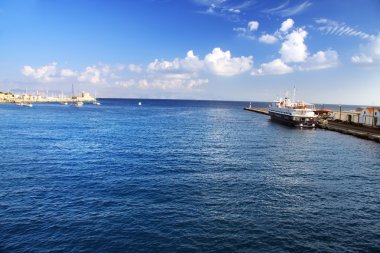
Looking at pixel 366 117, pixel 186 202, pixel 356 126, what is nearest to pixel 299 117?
pixel 356 126

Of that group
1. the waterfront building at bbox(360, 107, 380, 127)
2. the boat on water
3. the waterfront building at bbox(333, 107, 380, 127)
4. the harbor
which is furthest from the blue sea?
the boat on water

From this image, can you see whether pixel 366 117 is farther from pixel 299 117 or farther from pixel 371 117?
pixel 299 117

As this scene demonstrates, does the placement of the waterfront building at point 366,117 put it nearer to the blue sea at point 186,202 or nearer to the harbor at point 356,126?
the harbor at point 356,126

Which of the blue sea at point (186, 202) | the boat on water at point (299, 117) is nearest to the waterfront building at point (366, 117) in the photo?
the boat on water at point (299, 117)

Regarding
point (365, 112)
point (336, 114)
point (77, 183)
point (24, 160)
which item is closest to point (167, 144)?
point (24, 160)

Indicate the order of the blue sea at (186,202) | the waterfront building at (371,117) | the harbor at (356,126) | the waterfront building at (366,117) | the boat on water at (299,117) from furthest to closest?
the boat on water at (299,117) < the waterfront building at (366,117) < the waterfront building at (371,117) < the harbor at (356,126) < the blue sea at (186,202)

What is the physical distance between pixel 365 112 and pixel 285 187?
235ft

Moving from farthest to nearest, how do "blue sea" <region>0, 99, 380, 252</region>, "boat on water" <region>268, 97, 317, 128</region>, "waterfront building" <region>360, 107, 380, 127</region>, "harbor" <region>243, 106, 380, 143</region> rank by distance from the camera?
"boat on water" <region>268, 97, 317, 128</region>, "waterfront building" <region>360, 107, 380, 127</region>, "harbor" <region>243, 106, 380, 143</region>, "blue sea" <region>0, 99, 380, 252</region>

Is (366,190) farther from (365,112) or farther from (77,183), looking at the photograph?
(365,112)

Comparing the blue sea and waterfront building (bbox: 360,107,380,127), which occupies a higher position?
waterfront building (bbox: 360,107,380,127)

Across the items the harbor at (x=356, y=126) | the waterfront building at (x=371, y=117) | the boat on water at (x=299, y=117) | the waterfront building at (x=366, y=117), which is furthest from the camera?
the boat on water at (x=299, y=117)

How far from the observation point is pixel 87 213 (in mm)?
24688

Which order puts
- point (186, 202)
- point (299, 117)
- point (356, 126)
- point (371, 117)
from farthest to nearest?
point (299, 117) < point (356, 126) < point (371, 117) < point (186, 202)

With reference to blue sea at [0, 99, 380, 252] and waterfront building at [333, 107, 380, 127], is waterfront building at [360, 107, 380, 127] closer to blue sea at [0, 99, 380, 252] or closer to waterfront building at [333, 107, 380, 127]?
waterfront building at [333, 107, 380, 127]
